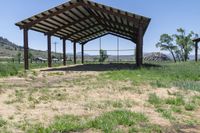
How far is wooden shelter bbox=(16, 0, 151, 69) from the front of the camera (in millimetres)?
23781

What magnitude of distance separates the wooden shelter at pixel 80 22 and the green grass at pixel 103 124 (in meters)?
17.1

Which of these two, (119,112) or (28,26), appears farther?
(28,26)

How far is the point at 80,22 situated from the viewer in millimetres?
31875

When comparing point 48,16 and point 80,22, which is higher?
point 80,22

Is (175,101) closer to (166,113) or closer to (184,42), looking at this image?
(166,113)

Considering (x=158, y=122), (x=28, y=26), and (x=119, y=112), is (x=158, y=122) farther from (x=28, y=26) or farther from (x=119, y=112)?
(x=28, y=26)

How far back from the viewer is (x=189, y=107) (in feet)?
26.8

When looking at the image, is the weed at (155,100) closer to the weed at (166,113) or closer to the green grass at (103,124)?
the weed at (166,113)

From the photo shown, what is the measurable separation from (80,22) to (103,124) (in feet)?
86.4

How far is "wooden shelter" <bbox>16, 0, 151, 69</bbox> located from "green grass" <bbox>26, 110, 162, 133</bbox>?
1707 centimetres

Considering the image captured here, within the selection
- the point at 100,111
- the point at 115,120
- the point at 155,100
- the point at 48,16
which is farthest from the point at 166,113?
the point at 48,16

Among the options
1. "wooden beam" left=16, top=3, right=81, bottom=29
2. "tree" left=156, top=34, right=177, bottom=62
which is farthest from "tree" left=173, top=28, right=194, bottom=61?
"wooden beam" left=16, top=3, right=81, bottom=29

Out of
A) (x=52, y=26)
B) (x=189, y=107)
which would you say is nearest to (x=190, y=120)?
(x=189, y=107)

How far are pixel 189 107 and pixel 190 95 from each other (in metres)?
2.12
